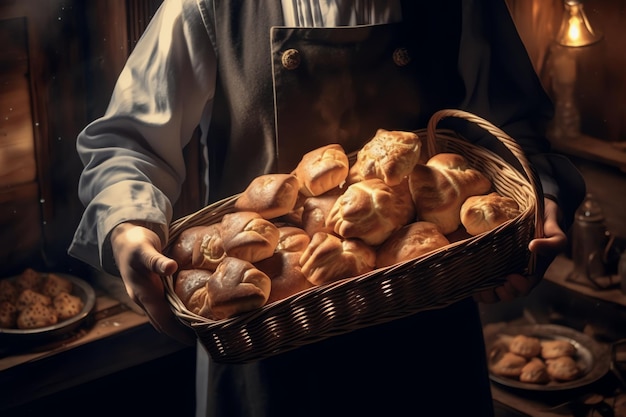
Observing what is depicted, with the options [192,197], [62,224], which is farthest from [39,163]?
[192,197]

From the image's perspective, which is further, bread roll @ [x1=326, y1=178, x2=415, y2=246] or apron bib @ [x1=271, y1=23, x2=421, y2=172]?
apron bib @ [x1=271, y1=23, x2=421, y2=172]

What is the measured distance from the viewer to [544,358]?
2.39m

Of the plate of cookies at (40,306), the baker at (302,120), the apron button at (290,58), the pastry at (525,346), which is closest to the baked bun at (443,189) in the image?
the baker at (302,120)

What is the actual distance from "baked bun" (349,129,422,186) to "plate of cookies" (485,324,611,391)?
1014mm

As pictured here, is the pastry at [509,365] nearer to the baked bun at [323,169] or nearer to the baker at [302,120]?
the baker at [302,120]

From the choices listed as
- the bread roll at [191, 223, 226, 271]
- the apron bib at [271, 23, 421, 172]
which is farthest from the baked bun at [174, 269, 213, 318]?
the apron bib at [271, 23, 421, 172]

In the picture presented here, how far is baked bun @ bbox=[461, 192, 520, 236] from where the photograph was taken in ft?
4.49

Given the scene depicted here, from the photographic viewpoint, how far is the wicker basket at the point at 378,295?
4.14ft

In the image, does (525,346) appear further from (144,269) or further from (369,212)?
(144,269)

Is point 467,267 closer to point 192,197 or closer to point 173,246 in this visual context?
point 173,246

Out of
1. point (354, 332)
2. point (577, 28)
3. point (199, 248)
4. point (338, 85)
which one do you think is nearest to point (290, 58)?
point (338, 85)

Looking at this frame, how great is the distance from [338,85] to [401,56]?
0.35 ft

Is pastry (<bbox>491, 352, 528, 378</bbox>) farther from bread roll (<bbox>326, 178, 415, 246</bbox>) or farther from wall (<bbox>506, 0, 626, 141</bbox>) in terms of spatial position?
bread roll (<bbox>326, 178, 415, 246</bbox>)

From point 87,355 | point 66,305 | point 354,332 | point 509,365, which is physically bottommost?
point 509,365
